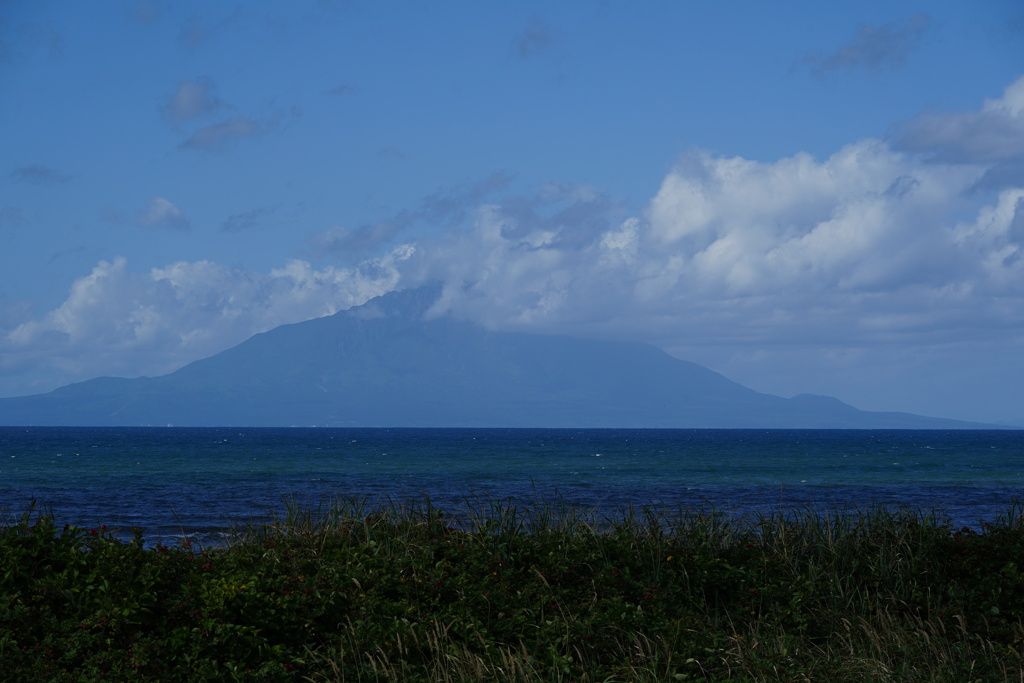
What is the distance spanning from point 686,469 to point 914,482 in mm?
14825

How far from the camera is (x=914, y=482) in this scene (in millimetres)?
49000

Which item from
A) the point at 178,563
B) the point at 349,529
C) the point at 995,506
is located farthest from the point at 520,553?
the point at 995,506

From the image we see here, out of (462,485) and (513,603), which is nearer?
(513,603)

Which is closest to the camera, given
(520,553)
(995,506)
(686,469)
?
(520,553)

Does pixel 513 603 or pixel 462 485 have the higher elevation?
pixel 513 603

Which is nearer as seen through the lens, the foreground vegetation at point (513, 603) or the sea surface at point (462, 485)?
the foreground vegetation at point (513, 603)

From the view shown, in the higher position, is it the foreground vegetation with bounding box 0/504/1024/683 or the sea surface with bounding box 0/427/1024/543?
the foreground vegetation with bounding box 0/504/1024/683

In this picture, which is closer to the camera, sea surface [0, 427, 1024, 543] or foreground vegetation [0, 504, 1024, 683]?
foreground vegetation [0, 504, 1024, 683]

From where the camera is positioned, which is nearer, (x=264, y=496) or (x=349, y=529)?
(x=349, y=529)

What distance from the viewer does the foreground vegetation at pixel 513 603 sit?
7746mm

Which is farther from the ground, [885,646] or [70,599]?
[70,599]

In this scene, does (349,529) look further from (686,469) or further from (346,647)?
(686,469)

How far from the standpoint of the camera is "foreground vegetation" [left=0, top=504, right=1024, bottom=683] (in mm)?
7746

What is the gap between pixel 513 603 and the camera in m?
9.35
